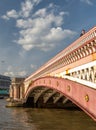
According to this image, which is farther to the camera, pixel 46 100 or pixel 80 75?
pixel 46 100

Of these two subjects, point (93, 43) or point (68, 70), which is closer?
point (93, 43)

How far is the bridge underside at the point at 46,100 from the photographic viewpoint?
66125 mm

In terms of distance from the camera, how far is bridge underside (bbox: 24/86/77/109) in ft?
217

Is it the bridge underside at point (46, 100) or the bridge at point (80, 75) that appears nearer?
the bridge at point (80, 75)

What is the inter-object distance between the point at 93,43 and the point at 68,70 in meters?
10.5

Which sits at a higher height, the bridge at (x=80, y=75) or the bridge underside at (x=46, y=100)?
the bridge at (x=80, y=75)

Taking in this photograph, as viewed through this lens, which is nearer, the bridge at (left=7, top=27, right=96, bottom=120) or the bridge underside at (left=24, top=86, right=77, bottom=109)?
the bridge at (left=7, top=27, right=96, bottom=120)

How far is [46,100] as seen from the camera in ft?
231

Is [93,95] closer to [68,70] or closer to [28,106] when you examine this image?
[68,70]

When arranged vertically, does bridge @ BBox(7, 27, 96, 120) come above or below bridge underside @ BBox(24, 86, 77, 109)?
above

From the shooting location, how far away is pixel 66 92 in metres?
28.0

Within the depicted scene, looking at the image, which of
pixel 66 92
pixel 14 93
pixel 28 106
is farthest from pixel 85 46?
pixel 14 93

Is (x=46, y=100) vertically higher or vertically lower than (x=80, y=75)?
lower

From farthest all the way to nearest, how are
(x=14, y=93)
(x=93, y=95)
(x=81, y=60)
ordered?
(x=14, y=93), (x=81, y=60), (x=93, y=95)
